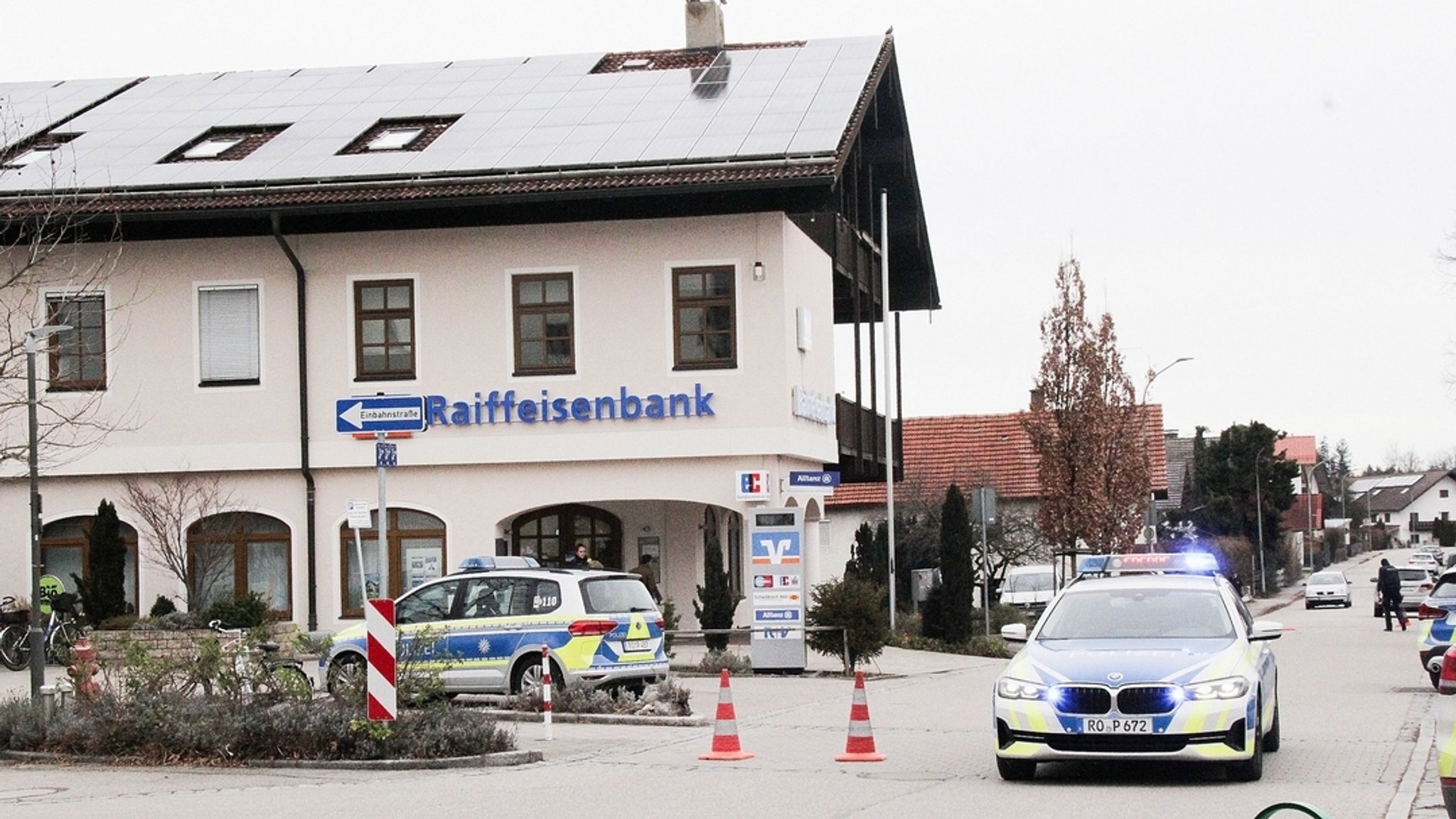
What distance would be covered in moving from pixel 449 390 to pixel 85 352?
6203 mm

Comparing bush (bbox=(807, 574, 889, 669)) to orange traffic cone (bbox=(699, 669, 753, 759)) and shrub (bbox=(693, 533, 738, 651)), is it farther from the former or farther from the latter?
orange traffic cone (bbox=(699, 669, 753, 759))

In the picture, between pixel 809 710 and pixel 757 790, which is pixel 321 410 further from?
pixel 757 790

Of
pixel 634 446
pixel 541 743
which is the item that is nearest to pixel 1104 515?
pixel 634 446

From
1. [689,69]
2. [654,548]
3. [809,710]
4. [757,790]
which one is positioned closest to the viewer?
[757,790]

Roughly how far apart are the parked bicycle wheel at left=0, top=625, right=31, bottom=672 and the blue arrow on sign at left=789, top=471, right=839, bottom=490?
438 inches

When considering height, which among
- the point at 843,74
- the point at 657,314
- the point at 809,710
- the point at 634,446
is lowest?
the point at 809,710

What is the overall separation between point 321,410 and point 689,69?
10.1 meters

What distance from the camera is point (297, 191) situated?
100 ft

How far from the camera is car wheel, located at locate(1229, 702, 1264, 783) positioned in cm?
1319

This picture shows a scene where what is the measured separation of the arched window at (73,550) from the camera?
32.3 metres

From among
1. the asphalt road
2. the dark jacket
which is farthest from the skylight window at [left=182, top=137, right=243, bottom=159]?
the dark jacket

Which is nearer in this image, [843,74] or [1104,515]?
[843,74]

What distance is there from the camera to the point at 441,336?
3150 cm

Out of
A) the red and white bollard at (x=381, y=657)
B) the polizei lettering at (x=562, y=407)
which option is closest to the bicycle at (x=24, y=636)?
the polizei lettering at (x=562, y=407)
